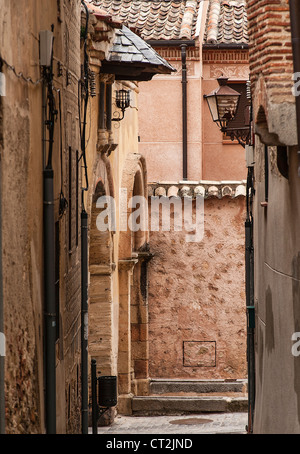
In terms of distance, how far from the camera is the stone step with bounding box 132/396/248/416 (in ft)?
58.3

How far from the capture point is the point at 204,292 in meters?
19.6

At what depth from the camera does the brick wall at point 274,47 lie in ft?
25.5

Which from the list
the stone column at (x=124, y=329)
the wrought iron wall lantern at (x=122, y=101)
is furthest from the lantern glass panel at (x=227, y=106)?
the stone column at (x=124, y=329)

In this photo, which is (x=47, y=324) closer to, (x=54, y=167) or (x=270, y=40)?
(x=54, y=167)

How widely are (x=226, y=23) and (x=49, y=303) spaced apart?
58.5 feet

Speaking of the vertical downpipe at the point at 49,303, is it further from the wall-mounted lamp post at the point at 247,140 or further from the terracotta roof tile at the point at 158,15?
the terracotta roof tile at the point at 158,15

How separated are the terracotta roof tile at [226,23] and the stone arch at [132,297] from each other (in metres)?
6.17

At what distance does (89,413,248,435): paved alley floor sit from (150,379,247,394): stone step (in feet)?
4.44

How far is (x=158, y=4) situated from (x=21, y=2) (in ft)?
62.0

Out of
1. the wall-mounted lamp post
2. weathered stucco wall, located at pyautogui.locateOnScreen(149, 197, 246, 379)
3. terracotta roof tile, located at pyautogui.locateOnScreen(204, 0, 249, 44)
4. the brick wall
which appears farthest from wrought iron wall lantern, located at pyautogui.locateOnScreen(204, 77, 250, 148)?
terracotta roof tile, located at pyautogui.locateOnScreen(204, 0, 249, 44)

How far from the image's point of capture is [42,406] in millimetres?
8625

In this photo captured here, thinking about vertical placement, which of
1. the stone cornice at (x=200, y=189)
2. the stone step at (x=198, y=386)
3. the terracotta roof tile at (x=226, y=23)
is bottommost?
the stone step at (x=198, y=386)

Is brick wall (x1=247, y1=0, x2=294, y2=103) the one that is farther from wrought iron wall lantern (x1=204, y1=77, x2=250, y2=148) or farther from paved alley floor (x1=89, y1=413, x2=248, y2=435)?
paved alley floor (x1=89, y1=413, x2=248, y2=435)

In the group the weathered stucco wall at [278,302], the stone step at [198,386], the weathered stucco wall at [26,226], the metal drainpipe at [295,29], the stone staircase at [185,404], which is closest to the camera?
the weathered stucco wall at [26,226]
